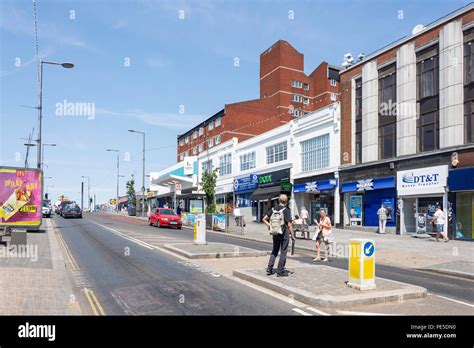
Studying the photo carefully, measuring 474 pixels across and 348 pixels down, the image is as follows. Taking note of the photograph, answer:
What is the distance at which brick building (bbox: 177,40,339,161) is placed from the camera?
59.4m

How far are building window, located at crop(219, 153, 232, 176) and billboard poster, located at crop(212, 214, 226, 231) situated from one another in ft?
57.3

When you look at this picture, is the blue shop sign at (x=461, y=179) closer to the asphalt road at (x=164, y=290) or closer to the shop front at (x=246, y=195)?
the asphalt road at (x=164, y=290)

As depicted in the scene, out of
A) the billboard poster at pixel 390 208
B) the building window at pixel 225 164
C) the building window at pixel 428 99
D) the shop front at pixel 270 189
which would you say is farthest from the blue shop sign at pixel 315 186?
the building window at pixel 225 164

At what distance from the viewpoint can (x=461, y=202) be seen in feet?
73.4

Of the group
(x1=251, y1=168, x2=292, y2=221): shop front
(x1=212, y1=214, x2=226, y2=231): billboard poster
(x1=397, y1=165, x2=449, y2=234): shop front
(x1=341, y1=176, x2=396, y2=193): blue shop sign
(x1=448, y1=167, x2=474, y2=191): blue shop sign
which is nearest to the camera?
(x1=448, y1=167, x2=474, y2=191): blue shop sign

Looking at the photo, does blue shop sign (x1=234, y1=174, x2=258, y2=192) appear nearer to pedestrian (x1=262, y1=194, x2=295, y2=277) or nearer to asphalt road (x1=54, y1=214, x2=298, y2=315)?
asphalt road (x1=54, y1=214, x2=298, y2=315)

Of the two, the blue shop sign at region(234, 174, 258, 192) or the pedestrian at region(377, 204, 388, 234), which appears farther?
the blue shop sign at region(234, 174, 258, 192)

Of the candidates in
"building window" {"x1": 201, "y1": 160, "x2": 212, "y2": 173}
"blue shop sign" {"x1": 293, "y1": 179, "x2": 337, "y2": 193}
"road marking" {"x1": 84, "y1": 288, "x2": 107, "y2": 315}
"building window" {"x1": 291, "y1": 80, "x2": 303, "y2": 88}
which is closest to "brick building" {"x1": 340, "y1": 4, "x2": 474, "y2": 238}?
"blue shop sign" {"x1": 293, "y1": 179, "x2": 337, "y2": 193}

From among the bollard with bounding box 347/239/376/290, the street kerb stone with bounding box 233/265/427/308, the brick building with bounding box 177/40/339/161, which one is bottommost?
the street kerb stone with bounding box 233/265/427/308

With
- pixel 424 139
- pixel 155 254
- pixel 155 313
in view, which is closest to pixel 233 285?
pixel 155 313

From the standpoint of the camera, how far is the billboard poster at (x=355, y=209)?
29.6 metres

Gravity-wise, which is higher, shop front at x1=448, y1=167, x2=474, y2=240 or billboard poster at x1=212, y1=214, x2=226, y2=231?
shop front at x1=448, y1=167, x2=474, y2=240

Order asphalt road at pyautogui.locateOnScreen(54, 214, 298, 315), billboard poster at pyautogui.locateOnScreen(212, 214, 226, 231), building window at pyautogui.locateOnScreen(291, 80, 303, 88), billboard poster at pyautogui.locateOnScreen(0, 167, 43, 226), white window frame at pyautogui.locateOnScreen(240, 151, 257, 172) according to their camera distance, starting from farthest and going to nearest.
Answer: building window at pyautogui.locateOnScreen(291, 80, 303, 88), white window frame at pyautogui.locateOnScreen(240, 151, 257, 172), billboard poster at pyautogui.locateOnScreen(212, 214, 226, 231), billboard poster at pyautogui.locateOnScreen(0, 167, 43, 226), asphalt road at pyautogui.locateOnScreen(54, 214, 298, 315)
